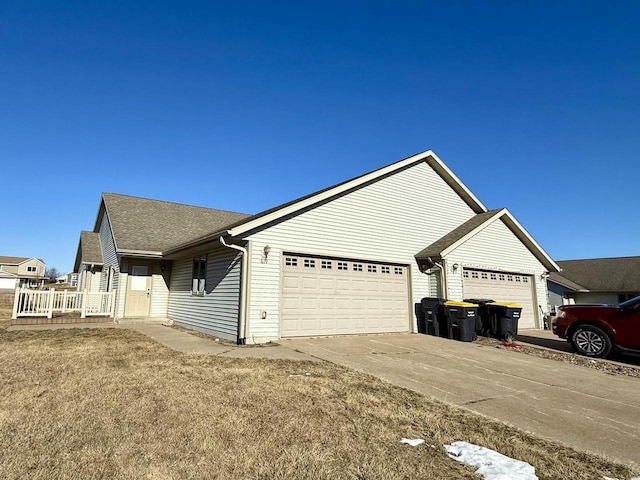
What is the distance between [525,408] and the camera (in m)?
4.85

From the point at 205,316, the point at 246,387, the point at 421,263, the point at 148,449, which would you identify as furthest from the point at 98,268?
the point at 148,449

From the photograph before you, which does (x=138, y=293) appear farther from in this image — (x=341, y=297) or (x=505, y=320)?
(x=505, y=320)

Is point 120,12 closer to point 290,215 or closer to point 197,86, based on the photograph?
point 197,86

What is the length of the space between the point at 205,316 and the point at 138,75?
8.26m

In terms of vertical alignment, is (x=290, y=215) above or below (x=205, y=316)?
above

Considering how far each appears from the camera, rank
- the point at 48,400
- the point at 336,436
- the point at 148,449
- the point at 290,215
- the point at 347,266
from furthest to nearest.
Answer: the point at 347,266 → the point at 290,215 → the point at 48,400 → the point at 336,436 → the point at 148,449

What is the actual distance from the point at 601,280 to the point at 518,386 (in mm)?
30064

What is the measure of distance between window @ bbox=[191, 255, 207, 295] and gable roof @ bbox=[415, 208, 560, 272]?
743 centimetres

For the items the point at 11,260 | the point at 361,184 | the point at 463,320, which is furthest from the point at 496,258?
the point at 11,260

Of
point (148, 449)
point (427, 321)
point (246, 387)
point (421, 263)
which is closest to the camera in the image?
point (148, 449)

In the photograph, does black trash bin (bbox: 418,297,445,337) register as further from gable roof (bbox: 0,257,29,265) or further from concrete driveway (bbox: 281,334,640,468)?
gable roof (bbox: 0,257,29,265)

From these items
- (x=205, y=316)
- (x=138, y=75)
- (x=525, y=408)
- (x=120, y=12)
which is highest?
(x=120, y=12)

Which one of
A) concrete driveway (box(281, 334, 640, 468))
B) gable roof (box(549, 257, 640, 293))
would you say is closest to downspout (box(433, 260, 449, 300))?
concrete driveway (box(281, 334, 640, 468))

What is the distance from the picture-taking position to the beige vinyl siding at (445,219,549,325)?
42.8ft
